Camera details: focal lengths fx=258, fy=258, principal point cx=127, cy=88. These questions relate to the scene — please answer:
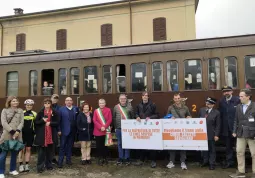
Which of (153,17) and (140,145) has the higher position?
(153,17)

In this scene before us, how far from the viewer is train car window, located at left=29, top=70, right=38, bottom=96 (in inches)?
381

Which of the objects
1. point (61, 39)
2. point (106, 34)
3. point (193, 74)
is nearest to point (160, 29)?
point (106, 34)

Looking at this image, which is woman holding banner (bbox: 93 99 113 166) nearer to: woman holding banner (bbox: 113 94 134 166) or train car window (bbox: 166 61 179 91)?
woman holding banner (bbox: 113 94 134 166)

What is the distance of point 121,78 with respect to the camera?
8688 mm

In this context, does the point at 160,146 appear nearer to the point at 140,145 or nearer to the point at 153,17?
the point at 140,145

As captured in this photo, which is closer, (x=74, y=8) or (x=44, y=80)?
(x=44, y=80)

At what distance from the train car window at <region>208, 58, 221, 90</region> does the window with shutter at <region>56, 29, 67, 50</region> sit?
14.8 metres

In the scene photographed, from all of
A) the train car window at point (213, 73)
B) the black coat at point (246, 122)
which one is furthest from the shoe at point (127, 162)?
the train car window at point (213, 73)

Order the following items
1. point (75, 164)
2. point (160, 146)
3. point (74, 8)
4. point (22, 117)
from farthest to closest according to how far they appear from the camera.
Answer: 1. point (74, 8)
2. point (75, 164)
3. point (160, 146)
4. point (22, 117)

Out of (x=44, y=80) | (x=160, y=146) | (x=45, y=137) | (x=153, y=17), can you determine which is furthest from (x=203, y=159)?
(x=153, y=17)

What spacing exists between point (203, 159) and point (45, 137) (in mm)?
4189

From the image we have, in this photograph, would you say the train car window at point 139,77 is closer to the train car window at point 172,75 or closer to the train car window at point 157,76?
the train car window at point 157,76

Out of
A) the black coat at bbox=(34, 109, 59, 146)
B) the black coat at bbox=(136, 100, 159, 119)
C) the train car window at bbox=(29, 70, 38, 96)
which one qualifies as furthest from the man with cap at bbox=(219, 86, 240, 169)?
the train car window at bbox=(29, 70, 38, 96)

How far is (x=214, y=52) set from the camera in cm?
782
